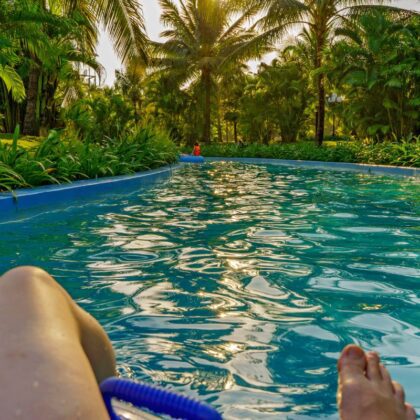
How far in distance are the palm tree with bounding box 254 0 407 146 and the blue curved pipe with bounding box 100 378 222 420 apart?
798 inches

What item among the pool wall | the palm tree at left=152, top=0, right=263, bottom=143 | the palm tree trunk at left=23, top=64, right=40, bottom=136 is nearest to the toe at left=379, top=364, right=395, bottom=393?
the pool wall

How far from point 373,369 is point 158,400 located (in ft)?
2.89

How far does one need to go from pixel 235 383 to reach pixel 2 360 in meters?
1.49

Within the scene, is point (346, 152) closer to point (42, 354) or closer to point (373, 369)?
point (373, 369)

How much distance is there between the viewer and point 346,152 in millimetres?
18891

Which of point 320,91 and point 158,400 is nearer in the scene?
point 158,400

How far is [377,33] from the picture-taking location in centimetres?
1981

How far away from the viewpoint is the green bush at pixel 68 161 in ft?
24.6

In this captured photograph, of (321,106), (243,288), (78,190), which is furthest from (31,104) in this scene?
(243,288)

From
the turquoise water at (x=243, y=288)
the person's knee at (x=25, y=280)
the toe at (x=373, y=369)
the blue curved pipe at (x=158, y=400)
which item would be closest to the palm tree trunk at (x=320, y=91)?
the turquoise water at (x=243, y=288)

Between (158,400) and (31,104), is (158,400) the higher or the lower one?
the lower one

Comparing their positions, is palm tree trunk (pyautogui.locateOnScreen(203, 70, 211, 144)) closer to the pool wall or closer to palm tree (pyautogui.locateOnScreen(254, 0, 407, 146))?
palm tree (pyautogui.locateOnScreen(254, 0, 407, 146))

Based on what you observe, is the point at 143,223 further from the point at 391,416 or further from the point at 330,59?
the point at 330,59

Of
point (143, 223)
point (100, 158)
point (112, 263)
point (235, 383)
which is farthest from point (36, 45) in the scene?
point (235, 383)
